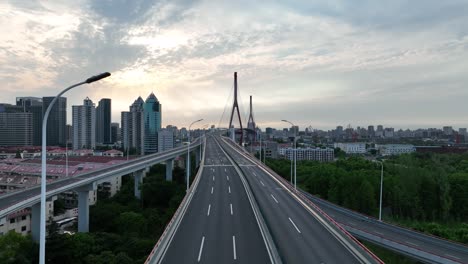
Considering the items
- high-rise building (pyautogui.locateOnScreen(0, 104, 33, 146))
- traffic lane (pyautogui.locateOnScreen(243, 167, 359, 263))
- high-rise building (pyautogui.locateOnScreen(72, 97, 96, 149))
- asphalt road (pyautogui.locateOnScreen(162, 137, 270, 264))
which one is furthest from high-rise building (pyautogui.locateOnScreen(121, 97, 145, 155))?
traffic lane (pyautogui.locateOnScreen(243, 167, 359, 263))

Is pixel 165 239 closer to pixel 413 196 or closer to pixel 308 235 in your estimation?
pixel 308 235

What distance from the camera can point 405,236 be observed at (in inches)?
1097

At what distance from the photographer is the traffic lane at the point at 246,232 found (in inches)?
617

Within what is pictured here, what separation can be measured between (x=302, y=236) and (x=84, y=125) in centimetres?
15005

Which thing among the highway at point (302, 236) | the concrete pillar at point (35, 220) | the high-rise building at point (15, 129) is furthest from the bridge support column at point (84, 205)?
the high-rise building at point (15, 129)

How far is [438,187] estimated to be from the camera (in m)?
43.2

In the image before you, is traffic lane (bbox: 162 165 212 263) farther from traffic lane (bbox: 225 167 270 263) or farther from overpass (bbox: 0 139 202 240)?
overpass (bbox: 0 139 202 240)

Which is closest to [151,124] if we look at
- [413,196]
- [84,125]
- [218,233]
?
[84,125]

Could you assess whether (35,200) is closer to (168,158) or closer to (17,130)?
(168,158)

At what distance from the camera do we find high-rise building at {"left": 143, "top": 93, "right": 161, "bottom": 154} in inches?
6880

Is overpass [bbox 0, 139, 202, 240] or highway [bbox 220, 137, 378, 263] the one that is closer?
highway [bbox 220, 137, 378, 263]

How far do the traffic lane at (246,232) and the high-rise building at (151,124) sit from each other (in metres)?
148

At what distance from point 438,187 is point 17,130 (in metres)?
171

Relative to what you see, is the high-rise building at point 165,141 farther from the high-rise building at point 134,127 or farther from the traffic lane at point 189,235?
the traffic lane at point 189,235
